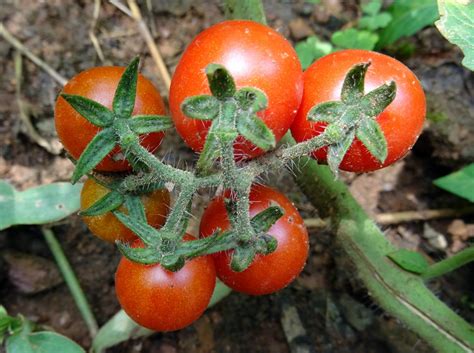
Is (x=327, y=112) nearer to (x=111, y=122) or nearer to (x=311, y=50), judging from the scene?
(x=111, y=122)

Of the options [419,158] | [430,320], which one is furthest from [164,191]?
[419,158]

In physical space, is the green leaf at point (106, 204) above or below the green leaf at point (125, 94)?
below

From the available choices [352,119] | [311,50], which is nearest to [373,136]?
[352,119]

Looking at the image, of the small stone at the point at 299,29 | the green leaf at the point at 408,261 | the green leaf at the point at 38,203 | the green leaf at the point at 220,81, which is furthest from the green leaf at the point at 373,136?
the small stone at the point at 299,29

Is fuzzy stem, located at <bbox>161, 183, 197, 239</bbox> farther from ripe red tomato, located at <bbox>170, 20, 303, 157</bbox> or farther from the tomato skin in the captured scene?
the tomato skin

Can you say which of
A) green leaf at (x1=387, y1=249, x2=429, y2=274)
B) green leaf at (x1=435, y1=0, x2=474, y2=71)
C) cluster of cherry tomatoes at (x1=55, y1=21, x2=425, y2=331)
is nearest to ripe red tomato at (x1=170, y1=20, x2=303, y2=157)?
cluster of cherry tomatoes at (x1=55, y1=21, x2=425, y2=331)

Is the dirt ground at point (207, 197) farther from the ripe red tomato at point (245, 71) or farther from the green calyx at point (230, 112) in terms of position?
the green calyx at point (230, 112)
